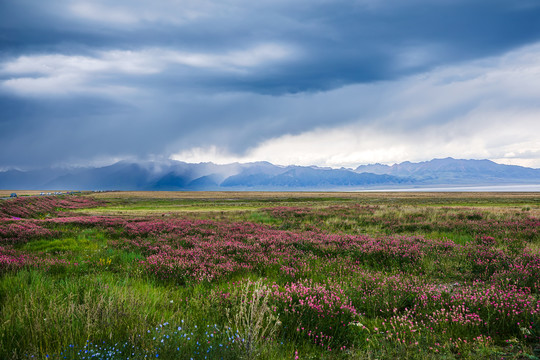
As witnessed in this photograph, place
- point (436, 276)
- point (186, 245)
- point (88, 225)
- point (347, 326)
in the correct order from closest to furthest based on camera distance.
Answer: point (347, 326), point (436, 276), point (186, 245), point (88, 225)

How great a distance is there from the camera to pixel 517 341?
3752 millimetres

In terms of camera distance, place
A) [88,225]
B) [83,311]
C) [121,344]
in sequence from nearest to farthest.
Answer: [121,344] → [83,311] → [88,225]

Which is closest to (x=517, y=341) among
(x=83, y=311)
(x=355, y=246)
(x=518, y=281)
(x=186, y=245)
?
(x=518, y=281)

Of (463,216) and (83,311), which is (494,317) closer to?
(83,311)

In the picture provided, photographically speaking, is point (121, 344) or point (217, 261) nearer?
point (121, 344)

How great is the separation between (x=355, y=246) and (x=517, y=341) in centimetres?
701

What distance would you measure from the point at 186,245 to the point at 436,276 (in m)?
9.39

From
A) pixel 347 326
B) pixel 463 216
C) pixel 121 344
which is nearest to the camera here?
pixel 121 344

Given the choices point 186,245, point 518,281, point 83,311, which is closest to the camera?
point 83,311

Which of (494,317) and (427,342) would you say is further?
(494,317)

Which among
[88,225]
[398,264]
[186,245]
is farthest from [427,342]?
[88,225]

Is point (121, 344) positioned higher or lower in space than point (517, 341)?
higher

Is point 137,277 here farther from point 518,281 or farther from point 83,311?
point 518,281

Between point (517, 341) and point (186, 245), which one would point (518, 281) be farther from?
point (186, 245)
